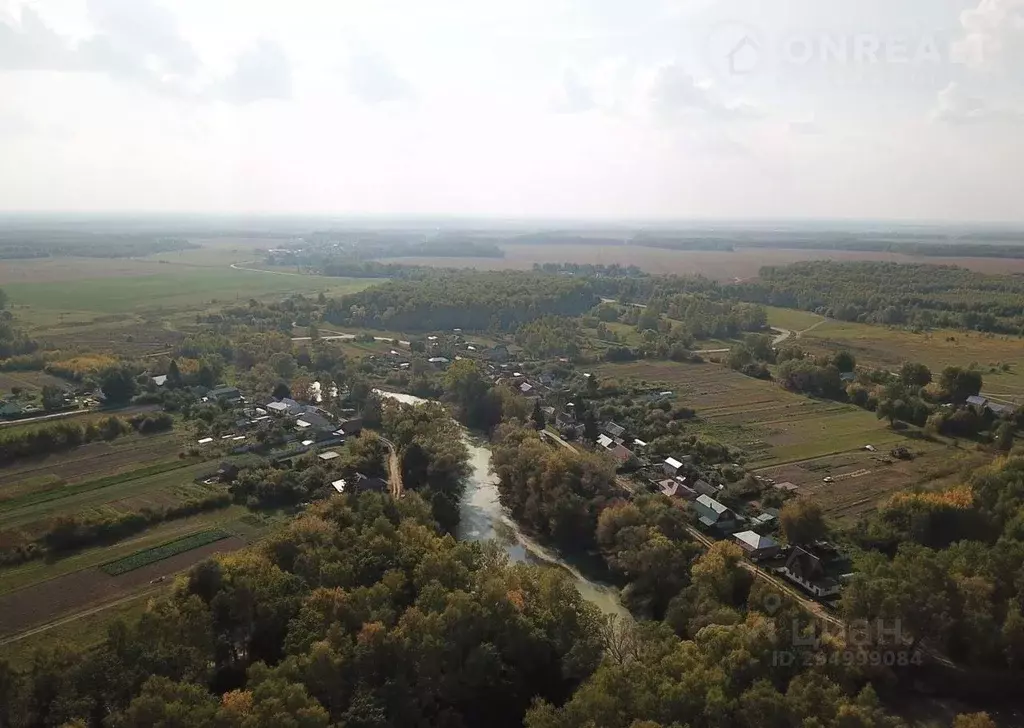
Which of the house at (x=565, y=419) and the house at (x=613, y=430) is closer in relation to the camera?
the house at (x=613, y=430)

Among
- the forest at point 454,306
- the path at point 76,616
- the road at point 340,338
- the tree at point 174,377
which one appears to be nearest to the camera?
the path at point 76,616

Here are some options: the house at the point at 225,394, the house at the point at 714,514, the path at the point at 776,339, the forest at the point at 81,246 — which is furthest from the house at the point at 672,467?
the forest at the point at 81,246

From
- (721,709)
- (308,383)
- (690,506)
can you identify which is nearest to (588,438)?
(690,506)

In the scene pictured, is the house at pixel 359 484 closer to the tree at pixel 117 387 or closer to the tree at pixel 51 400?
the tree at pixel 117 387

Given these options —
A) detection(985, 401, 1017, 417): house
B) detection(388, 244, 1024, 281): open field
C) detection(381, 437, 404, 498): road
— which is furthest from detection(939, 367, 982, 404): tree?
detection(388, 244, 1024, 281): open field

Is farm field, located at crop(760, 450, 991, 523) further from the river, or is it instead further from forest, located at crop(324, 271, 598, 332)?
forest, located at crop(324, 271, 598, 332)

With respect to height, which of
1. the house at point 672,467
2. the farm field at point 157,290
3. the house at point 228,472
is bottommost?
the house at point 228,472

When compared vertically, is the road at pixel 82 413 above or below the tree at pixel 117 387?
→ below

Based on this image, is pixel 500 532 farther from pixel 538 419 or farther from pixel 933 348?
pixel 933 348
